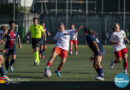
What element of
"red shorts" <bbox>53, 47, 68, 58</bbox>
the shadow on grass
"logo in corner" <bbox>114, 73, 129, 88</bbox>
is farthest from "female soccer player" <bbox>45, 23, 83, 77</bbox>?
"logo in corner" <bbox>114, 73, 129, 88</bbox>

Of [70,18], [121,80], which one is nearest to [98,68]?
[121,80]

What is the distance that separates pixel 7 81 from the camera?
14.5 meters

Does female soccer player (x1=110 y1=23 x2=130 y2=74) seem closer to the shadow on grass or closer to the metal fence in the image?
the shadow on grass

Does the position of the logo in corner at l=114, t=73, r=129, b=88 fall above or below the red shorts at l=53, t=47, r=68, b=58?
below

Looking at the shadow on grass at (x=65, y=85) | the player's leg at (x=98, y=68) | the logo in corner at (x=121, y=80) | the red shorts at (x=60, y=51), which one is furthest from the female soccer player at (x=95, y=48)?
the logo in corner at (x=121, y=80)

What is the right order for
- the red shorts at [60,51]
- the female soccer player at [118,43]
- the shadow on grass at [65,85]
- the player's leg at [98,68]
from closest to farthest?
the shadow on grass at [65,85] < the player's leg at [98,68] < the red shorts at [60,51] < the female soccer player at [118,43]

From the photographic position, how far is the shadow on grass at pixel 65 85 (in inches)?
506

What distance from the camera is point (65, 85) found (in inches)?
534

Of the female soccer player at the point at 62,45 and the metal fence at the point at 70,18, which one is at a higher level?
the female soccer player at the point at 62,45

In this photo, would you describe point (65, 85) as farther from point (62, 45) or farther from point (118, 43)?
point (118, 43)

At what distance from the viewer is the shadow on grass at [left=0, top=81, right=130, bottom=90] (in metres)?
12.8

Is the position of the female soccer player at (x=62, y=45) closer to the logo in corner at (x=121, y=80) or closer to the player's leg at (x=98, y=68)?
the player's leg at (x=98, y=68)

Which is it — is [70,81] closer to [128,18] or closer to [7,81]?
[7,81]

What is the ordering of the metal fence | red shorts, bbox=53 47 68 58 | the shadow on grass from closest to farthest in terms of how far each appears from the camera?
1. the shadow on grass
2. red shorts, bbox=53 47 68 58
3. the metal fence
